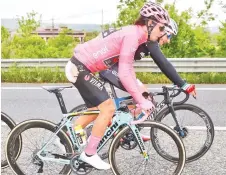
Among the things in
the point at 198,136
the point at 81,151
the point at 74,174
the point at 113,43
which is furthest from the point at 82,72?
the point at 198,136

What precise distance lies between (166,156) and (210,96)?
433 centimetres

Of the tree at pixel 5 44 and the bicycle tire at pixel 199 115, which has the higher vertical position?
the bicycle tire at pixel 199 115

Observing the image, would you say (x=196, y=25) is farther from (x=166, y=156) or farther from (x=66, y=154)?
(x=66, y=154)

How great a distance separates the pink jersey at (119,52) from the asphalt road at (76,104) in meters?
1.24

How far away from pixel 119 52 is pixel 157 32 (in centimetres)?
42

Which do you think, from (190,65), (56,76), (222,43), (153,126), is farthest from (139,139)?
(222,43)

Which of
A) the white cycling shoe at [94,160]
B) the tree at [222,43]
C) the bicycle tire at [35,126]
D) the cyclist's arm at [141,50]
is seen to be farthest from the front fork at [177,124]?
the tree at [222,43]

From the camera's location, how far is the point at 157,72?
1050 centimetres

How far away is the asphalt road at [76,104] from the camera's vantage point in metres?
4.85

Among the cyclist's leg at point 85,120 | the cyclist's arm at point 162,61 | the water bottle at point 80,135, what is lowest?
the water bottle at point 80,135

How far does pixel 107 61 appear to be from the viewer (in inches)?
163

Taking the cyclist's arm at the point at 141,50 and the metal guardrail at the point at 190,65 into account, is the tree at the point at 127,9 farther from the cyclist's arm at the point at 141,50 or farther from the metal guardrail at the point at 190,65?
the cyclist's arm at the point at 141,50

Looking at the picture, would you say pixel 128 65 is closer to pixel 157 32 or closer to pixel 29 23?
pixel 157 32

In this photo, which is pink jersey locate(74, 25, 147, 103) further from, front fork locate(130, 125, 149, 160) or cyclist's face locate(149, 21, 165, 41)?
front fork locate(130, 125, 149, 160)
